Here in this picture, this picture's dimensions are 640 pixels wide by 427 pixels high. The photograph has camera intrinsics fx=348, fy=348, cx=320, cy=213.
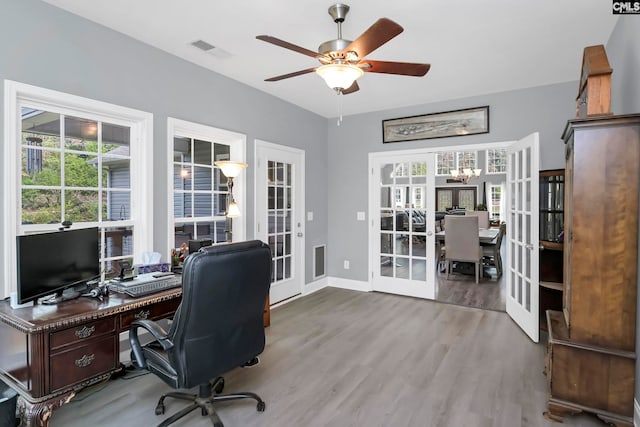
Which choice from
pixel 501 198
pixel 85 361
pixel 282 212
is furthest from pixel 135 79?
pixel 501 198

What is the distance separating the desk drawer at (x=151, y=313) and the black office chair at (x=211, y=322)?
162 mm

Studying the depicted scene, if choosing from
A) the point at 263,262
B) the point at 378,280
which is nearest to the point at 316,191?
the point at 378,280

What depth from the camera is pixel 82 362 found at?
1.93 m

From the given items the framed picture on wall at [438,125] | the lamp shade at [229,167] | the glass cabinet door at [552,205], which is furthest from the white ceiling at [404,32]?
the glass cabinet door at [552,205]

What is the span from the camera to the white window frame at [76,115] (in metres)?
2.29

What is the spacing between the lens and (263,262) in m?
2.06

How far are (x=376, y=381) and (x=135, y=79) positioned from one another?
3198mm

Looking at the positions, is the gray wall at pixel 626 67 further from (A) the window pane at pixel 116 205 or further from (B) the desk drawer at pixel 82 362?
(A) the window pane at pixel 116 205

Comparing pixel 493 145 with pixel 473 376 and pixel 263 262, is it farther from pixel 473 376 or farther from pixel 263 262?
pixel 263 262

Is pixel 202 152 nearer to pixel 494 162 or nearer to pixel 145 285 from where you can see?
pixel 145 285

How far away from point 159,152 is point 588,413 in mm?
3825

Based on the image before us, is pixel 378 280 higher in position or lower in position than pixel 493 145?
lower

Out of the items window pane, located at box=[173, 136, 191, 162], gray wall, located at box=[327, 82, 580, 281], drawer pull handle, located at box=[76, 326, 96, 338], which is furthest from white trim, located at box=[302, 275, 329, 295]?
drawer pull handle, located at box=[76, 326, 96, 338]

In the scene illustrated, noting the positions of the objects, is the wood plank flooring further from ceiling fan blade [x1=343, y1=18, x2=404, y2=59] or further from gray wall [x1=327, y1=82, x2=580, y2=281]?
ceiling fan blade [x1=343, y1=18, x2=404, y2=59]
